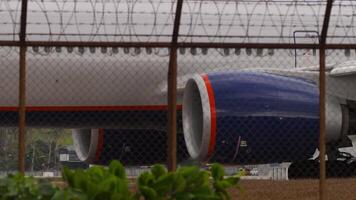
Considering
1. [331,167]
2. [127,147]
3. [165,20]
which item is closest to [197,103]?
[165,20]

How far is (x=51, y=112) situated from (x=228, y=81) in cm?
411

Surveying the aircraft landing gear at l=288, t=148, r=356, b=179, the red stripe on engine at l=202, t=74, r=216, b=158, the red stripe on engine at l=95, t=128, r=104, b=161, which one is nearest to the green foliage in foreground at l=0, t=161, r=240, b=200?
the red stripe on engine at l=202, t=74, r=216, b=158

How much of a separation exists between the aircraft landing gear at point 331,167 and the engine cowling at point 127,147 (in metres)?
2.42

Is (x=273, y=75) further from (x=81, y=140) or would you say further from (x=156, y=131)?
(x=81, y=140)

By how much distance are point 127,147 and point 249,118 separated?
12.6 feet

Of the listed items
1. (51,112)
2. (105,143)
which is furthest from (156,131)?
(51,112)

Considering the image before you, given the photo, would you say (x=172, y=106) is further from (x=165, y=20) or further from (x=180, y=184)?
(x=165, y=20)

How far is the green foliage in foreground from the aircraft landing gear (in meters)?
11.9

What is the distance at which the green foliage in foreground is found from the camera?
4137 millimetres

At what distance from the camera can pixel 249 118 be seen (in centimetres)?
1368

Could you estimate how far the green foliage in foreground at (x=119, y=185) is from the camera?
414cm

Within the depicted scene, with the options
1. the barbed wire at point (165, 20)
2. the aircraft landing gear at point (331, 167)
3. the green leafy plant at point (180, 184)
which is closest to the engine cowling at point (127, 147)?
the aircraft landing gear at point (331, 167)

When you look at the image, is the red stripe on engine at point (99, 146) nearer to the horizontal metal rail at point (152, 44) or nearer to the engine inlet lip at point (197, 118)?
the engine inlet lip at point (197, 118)

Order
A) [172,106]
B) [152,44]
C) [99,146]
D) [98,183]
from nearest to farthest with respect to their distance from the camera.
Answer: [98,183] < [152,44] < [172,106] < [99,146]
